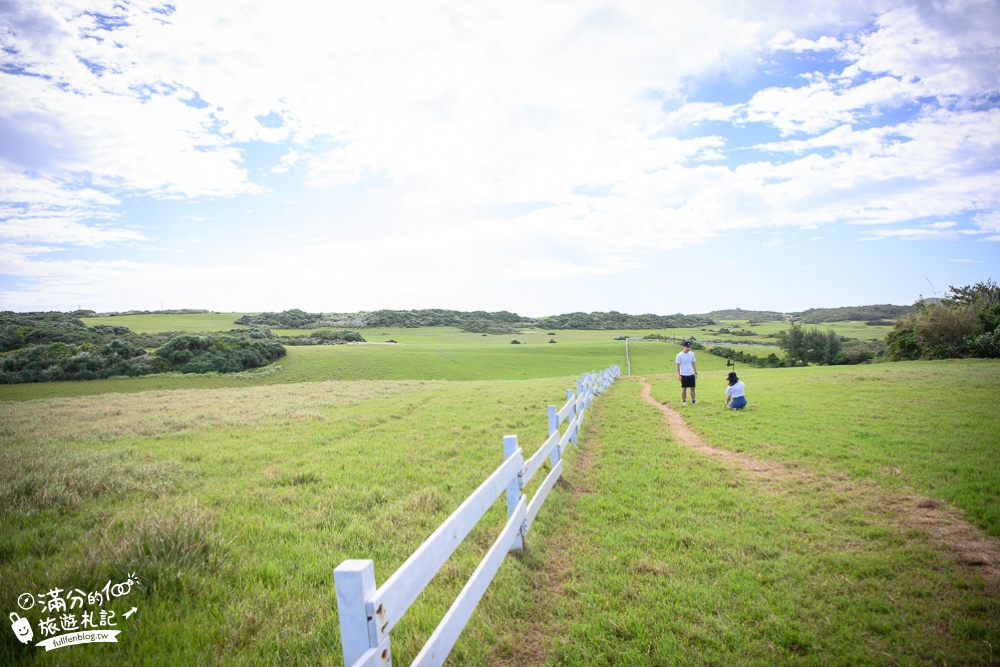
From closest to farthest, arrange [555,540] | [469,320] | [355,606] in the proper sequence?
[355,606] → [555,540] → [469,320]

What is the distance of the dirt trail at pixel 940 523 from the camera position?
4906 millimetres

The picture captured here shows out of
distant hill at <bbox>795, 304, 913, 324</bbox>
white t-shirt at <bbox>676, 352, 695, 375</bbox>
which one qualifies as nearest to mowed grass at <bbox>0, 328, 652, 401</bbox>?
white t-shirt at <bbox>676, 352, 695, 375</bbox>

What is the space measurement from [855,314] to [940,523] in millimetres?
173972

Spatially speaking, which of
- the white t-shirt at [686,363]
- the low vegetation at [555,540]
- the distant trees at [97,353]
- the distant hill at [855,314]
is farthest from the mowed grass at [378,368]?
the distant hill at [855,314]

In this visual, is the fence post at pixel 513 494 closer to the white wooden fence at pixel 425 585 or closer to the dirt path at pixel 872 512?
the white wooden fence at pixel 425 585

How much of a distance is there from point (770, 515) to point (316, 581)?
6.22 metres

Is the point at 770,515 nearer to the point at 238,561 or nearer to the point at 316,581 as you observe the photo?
the point at 316,581

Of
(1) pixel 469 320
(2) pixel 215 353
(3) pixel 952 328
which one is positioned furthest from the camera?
(1) pixel 469 320

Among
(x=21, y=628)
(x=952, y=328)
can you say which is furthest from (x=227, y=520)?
(x=952, y=328)

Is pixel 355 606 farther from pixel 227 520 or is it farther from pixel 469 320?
pixel 469 320

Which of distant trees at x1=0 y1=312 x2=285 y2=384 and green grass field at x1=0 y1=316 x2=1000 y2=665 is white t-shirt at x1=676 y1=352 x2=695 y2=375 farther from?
distant trees at x1=0 y1=312 x2=285 y2=384

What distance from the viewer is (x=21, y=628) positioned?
334 centimetres

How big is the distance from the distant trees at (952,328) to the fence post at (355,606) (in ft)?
154

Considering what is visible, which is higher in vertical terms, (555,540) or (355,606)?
(355,606)
